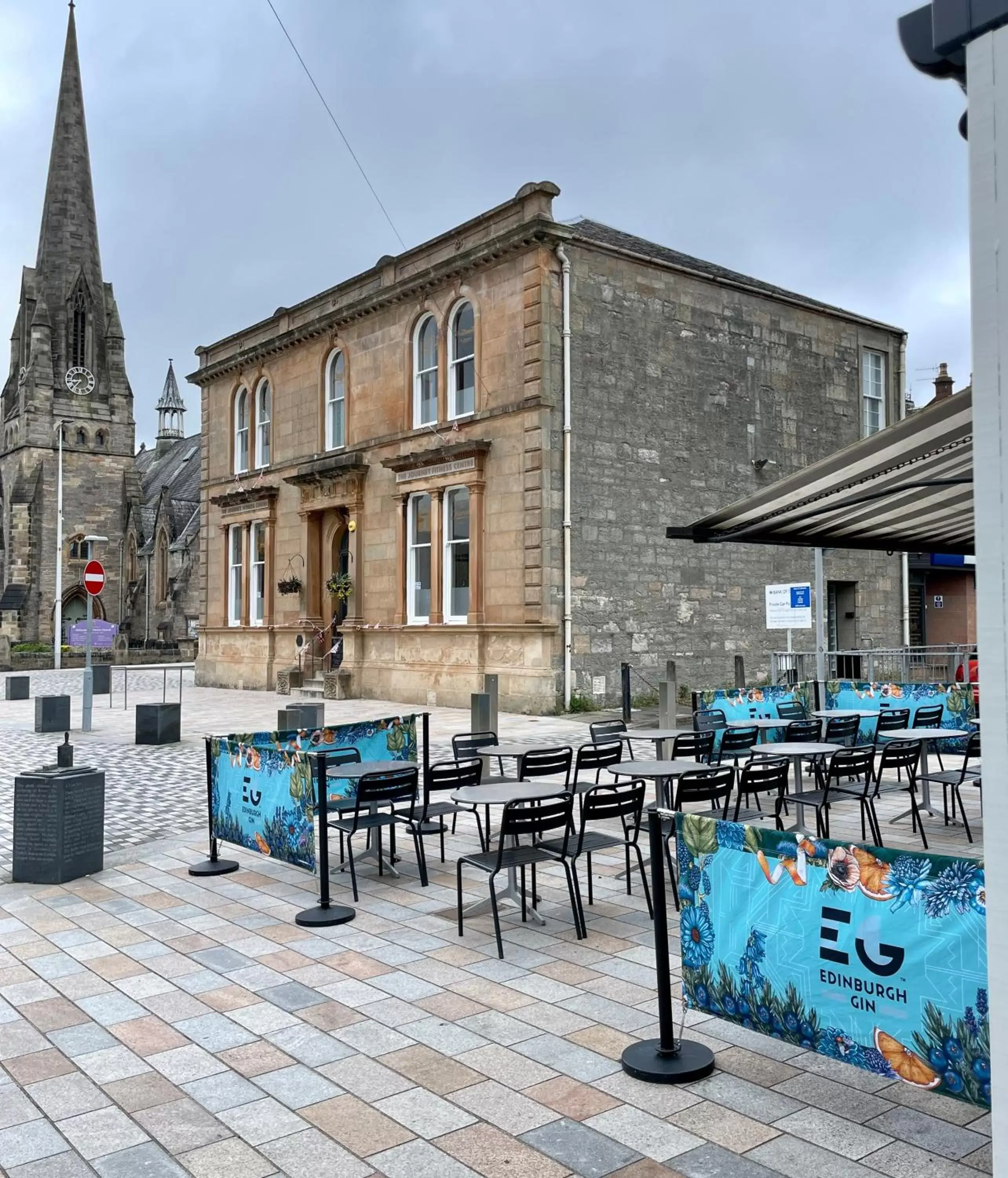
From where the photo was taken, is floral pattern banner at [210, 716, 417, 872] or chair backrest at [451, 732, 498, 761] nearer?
floral pattern banner at [210, 716, 417, 872]

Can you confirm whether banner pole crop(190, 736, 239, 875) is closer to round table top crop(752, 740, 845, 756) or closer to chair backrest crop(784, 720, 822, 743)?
round table top crop(752, 740, 845, 756)

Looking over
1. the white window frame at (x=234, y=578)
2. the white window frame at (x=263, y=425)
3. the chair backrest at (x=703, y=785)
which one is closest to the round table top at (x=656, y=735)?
the chair backrest at (x=703, y=785)

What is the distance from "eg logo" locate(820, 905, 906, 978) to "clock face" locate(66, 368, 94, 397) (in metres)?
69.0

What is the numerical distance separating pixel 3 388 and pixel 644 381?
59985 mm

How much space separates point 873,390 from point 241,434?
1758cm

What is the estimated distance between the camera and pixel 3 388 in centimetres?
7038

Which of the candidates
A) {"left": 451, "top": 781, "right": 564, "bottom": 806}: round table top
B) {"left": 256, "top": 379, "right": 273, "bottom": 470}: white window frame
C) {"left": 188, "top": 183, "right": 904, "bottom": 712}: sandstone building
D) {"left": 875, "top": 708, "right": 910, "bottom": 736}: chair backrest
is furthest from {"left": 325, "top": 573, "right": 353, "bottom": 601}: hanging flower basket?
{"left": 451, "top": 781, "right": 564, "bottom": 806}: round table top

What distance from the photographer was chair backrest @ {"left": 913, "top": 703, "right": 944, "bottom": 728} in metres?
→ 11.7

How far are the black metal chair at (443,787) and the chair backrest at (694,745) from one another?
6.12ft

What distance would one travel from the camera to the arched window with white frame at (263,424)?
30.1 metres

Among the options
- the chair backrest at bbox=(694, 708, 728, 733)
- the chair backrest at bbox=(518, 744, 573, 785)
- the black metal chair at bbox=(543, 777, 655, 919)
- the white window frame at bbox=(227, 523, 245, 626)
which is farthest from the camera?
the white window frame at bbox=(227, 523, 245, 626)

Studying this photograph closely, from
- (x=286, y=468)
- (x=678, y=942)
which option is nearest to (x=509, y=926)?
(x=678, y=942)

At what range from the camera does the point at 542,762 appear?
29.3ft

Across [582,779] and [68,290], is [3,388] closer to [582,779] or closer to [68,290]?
[68,290]
